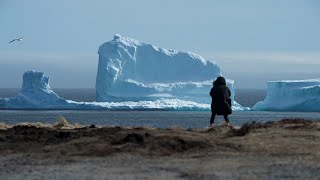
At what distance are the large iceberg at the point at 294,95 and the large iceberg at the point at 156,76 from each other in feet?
12.6

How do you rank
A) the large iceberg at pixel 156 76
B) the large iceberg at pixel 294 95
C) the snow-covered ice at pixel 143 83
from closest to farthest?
the large iceberg at pixel 294 95 < the snow-covered ice at pixel 143 83 < the large iceberg at pixel 156 76

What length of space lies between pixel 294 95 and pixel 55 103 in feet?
78.1

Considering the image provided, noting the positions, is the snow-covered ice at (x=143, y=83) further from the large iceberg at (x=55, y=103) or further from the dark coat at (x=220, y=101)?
the dark coat at (x=220, y=101)

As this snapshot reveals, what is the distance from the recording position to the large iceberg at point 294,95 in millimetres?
63041

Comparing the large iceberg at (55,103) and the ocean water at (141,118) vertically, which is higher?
the large iceberg at (55,103)

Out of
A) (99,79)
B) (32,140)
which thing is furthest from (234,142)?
(99,79)

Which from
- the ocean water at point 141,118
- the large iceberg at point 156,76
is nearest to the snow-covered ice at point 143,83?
the large iceberg at point 156,76

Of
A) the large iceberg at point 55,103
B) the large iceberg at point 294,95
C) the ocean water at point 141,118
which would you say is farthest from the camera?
the large iceberg at point 55,103

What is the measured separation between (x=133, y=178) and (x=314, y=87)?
54.4m

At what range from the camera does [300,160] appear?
388 inches

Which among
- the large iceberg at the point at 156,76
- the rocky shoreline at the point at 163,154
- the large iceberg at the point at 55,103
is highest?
the large iceberg at the point at 156,76

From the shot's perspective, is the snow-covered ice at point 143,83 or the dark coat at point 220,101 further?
the snow-covered ice at point 143,83

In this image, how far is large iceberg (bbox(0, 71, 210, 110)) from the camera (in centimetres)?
6606

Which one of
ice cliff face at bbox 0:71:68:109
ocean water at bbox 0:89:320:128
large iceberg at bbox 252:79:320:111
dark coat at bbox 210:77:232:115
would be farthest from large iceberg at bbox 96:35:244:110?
dark coat at bbox 210:77:232:115
